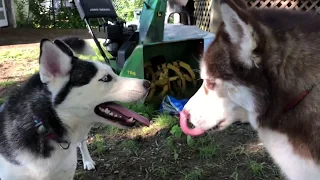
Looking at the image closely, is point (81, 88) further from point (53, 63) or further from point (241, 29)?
point (241, 29)

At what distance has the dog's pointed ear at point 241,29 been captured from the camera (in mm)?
1539

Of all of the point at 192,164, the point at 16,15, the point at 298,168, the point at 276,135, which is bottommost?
the point at 16,15

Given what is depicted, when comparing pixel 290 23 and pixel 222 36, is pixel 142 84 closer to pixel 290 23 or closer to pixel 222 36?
pixel 222 36

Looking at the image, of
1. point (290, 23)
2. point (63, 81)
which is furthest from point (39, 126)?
point (290, 23)

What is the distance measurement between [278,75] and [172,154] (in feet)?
6.62

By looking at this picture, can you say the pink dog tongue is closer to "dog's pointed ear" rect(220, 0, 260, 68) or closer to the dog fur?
the dog fur

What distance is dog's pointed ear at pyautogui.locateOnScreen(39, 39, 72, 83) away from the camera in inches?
86.0

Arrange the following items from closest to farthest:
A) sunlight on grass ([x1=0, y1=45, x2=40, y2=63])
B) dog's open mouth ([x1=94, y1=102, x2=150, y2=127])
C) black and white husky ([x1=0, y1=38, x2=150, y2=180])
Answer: black and white husky ([x1=0, y1=38, x2=150, y2=180]) < dog's open mouth ([x1=94, y1=102, x2=150, y2=127]) < sunlight on grass ([x1=0, y1=45, x2=40, y2=63])

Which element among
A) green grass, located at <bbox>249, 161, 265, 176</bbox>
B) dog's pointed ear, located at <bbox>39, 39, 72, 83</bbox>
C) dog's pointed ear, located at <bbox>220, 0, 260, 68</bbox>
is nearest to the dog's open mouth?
dog's pointed ear, located at <bbox>39, 39, 72, 83</bbox>

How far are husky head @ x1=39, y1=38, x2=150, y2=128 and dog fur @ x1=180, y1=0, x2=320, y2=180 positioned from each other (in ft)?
2.61

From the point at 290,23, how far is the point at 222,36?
330 mm

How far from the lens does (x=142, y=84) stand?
254 centimetres

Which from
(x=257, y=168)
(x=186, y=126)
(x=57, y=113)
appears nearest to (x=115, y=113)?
(x=57, y=113)

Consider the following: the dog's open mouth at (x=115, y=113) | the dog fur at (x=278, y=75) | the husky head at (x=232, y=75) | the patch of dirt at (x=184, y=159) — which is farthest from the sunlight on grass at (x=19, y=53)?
the dog fur at (x=278, y=75)
